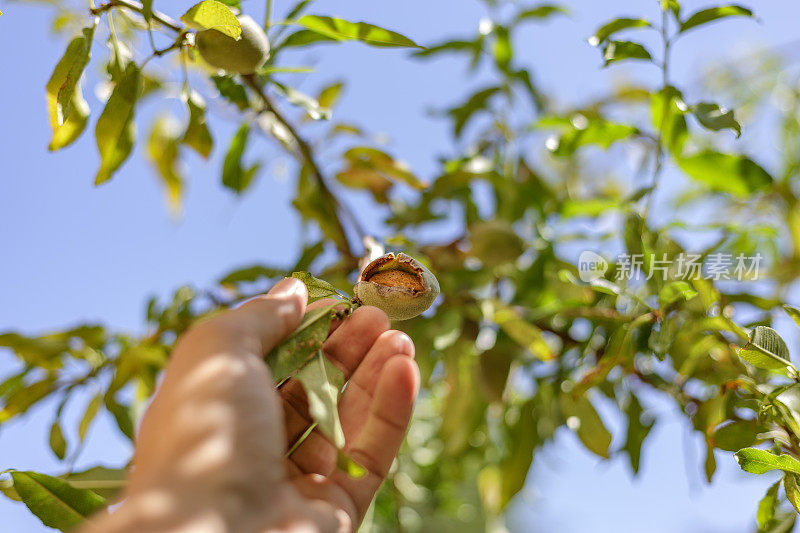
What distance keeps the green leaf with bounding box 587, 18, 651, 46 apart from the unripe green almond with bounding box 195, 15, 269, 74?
501 mm

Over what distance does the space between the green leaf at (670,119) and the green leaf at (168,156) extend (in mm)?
1010

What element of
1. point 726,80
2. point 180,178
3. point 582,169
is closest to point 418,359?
point 180,178

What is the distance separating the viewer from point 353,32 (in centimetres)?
83

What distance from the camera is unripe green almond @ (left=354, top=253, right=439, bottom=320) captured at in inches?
28.9

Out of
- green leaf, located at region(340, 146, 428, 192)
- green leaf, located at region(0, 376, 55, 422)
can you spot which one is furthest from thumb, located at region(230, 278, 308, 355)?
green leaf, located at region(0, 376, 55, 422)

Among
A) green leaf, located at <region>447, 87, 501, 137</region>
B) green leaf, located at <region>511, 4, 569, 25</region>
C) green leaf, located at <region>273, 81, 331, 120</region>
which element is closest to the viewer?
green leaf, located at <region>273, 81, 331, 120</region>

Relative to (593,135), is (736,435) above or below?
below

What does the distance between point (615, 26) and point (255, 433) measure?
32.5 inches

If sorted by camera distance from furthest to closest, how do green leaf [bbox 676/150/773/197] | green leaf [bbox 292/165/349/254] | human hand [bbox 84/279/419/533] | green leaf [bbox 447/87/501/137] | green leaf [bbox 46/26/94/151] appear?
green leaf [bbox 447/87/501/137]
green leaf [bbox 292/165/349/254]
green leaf [bbox 676/150/773/197]
green leaf [bbox 46/26/94/151]
human hand [bbox 84/279/419/533]

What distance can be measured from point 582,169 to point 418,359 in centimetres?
104

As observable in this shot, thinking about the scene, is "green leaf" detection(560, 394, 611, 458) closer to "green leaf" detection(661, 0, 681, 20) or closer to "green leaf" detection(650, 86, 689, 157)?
"green leaf" detection(650, 86, 689, 157)

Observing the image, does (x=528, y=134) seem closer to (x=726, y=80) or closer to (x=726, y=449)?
(x=726, y=449)

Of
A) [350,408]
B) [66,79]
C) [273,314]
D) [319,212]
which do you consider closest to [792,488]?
[350,408]

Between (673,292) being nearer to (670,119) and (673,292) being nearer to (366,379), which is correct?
(670,119)
